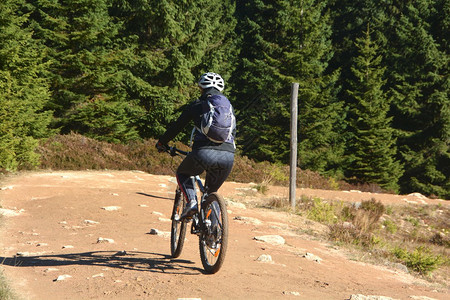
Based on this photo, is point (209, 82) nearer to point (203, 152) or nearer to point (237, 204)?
point (203, 152)

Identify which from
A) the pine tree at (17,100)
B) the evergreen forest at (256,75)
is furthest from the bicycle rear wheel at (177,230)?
the evergreen forest at (256,75)

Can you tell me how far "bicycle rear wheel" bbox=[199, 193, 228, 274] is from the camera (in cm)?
525

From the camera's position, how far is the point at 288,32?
3541 cm

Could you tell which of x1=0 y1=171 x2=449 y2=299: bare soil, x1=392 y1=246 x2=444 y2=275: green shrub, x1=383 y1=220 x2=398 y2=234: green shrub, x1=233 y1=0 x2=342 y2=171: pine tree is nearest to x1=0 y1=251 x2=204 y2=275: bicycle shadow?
x1=0 y1=171 x2=449 y2=299: bare soil

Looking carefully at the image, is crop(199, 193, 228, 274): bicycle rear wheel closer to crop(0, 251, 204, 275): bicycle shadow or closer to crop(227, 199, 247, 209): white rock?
crop(0, 251, 204, 275): bicycle shadow

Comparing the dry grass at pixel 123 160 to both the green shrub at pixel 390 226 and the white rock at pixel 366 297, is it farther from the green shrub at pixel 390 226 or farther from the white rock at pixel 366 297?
the white rock at pixel 366 297

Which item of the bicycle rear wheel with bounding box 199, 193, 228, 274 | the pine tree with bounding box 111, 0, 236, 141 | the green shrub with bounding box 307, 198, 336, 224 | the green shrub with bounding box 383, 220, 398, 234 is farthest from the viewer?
the pine tree with bounding box 111, 0, 236, 141

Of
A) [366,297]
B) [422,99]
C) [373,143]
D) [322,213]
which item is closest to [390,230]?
[322,213]

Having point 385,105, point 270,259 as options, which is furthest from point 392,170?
point 270,259

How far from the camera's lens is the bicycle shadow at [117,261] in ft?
19.0

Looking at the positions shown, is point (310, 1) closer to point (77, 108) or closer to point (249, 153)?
point (249, 153)

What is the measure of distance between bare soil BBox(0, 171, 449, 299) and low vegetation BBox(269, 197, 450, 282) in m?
0.78

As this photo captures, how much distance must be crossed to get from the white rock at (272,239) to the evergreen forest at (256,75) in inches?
435

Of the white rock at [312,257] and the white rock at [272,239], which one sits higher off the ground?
the white rock at [272,239]
